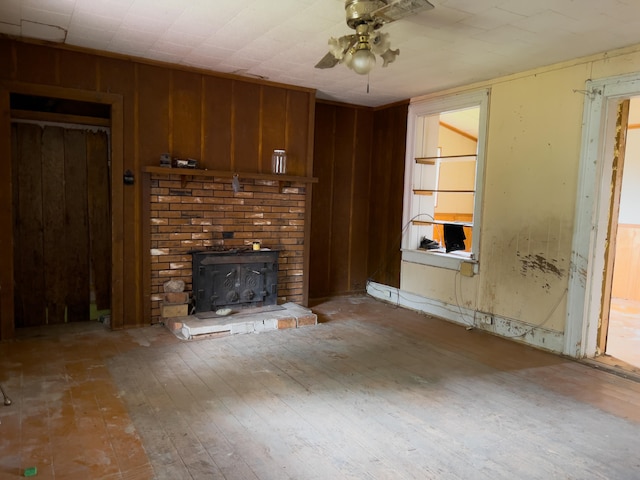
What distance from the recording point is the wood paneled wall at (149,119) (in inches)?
149

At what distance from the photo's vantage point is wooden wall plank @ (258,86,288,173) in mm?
4895

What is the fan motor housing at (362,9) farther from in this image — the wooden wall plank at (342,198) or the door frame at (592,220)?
the wooden wall plank at (342,198)

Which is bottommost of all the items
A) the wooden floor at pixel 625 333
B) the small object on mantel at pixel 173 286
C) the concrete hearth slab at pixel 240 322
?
the wooden floor at pixel 625 333

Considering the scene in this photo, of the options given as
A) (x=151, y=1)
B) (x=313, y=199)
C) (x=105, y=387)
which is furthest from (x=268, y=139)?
(x=105, y=387)

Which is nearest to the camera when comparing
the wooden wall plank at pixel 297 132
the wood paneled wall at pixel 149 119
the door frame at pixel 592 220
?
the door frame at pixel 592 220

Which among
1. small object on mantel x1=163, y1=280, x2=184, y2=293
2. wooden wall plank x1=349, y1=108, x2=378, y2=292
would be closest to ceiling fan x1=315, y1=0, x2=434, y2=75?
small object on mantel x1=163, y1=280, x2=184, y2=293

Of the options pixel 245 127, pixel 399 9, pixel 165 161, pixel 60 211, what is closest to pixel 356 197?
pixel 245 127

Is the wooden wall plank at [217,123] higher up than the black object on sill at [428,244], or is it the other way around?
the wooden wall plank at [217,123]

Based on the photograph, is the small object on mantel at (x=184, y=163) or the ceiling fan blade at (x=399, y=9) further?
the small object on mantel at (x=184, y=163)

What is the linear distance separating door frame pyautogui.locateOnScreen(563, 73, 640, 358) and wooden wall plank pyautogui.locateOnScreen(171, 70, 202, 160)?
354cm

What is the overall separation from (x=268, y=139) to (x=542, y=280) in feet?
10.2

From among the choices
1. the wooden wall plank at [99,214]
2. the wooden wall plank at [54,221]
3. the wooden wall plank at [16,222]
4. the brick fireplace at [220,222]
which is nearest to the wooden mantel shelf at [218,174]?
the brick fireplace at [220,222]

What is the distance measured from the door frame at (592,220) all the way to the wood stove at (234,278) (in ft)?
9.38

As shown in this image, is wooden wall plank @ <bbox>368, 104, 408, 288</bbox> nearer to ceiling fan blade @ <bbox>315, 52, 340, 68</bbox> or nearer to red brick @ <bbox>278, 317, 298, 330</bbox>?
red brick @ <bbox>278, 317, 298, 330</bbox>
